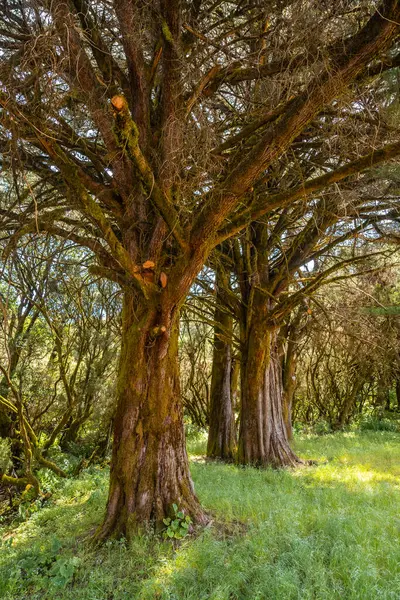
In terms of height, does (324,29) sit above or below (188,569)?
above

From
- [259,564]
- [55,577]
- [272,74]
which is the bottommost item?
[55,577]

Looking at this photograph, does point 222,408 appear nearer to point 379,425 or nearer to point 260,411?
point 260,411

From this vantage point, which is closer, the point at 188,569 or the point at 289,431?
the point at 188,569

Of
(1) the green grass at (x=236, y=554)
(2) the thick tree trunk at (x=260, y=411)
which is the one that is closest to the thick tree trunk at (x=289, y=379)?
(2) the thick tree trunk at (x=260, y=411)

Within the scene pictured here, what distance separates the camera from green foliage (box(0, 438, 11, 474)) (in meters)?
6.92

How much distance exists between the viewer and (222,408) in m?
8.90

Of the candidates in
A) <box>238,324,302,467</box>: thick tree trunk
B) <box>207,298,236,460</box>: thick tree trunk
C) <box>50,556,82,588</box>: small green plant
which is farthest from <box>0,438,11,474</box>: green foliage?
<box>50,556,82,588</box>: small green plant

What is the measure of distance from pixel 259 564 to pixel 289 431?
8.19 metres

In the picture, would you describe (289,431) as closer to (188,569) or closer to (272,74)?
(188,569)

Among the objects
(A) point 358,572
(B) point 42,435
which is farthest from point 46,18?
(B) point 42,435

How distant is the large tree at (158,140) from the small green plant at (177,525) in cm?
11

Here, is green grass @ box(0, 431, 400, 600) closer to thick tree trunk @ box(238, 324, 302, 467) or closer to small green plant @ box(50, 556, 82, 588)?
small green plant @ box(50, 556, 82, 588)

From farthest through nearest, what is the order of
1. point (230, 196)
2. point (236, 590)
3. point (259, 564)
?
point (230, 196), point (259, 564), point (236, 590)

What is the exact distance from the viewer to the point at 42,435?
8.98 m
